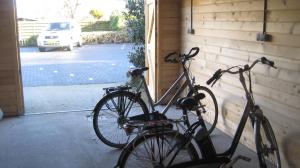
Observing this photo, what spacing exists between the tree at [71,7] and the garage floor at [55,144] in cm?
1480

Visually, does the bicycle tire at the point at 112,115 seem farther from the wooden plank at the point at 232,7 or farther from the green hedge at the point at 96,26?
the green hedge at the point at 96,26

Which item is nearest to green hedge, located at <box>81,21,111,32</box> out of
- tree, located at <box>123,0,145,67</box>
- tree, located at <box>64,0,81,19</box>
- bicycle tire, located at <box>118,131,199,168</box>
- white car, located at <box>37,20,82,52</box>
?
tree, located at <box>64,0,81,19</box>

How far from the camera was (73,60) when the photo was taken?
39.3 ft

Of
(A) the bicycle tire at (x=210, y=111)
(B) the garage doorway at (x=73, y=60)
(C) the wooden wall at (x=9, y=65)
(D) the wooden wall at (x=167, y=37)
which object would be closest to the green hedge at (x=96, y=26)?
(B) the garage doorway at (x=73, y=60)

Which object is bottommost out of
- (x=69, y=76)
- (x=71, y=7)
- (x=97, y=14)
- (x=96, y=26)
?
(x=69, y=76)

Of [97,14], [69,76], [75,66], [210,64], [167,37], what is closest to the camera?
[210,64]

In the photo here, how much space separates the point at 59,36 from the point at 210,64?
10585 mm

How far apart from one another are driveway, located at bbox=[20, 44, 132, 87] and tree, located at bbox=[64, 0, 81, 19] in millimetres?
4539

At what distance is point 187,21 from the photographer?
18.1 ft

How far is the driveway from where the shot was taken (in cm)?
831

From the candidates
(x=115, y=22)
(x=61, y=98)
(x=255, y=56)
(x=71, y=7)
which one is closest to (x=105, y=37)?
(x=115, y=22)

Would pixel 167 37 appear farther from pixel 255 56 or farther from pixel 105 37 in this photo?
pixel 105 37

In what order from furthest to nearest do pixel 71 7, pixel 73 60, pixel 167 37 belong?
1. pixel 71 7
2. pixel 73 60
3. pixel 167 37

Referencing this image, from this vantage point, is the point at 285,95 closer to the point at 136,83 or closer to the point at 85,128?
the point at 136,83
